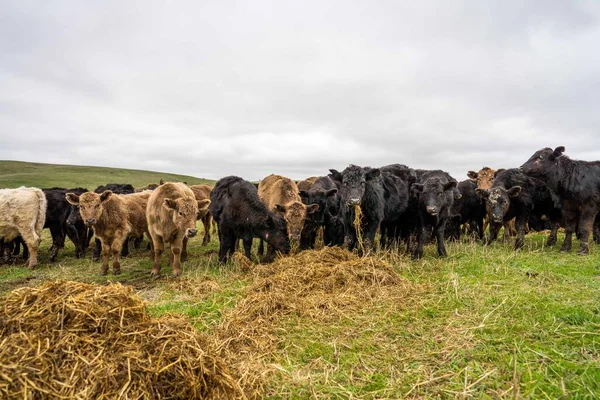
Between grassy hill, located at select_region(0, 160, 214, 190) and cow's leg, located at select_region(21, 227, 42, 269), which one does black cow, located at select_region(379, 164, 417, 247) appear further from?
grassy hill, located at select_region(0, 160, 214, 190)

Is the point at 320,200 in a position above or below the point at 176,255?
above

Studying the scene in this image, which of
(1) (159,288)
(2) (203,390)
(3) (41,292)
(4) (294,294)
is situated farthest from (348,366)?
(1) (159,288)

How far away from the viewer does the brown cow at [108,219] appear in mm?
8898

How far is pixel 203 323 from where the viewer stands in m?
4.96

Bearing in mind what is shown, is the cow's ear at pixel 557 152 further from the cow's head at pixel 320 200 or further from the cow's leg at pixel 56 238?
the cow's leg at pixel 56 238

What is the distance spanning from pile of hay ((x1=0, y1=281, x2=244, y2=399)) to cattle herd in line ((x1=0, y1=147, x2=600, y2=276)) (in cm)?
513

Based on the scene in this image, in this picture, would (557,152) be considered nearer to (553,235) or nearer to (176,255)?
(553,235)

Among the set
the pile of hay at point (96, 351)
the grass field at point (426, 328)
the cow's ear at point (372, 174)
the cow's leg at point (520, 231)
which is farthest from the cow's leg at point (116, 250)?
the cow's leg at point (520, 231)

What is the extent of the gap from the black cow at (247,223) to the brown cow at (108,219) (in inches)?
103

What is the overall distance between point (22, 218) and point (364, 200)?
34.3ft

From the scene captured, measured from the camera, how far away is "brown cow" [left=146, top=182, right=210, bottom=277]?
850 centimetres

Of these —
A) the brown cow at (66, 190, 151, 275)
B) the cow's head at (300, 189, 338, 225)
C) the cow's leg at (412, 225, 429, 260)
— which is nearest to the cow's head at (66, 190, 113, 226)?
the brown cow at (66, 190, 151, 275)

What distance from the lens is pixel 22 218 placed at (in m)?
10.8

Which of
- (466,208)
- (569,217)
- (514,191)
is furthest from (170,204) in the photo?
(569,217)
